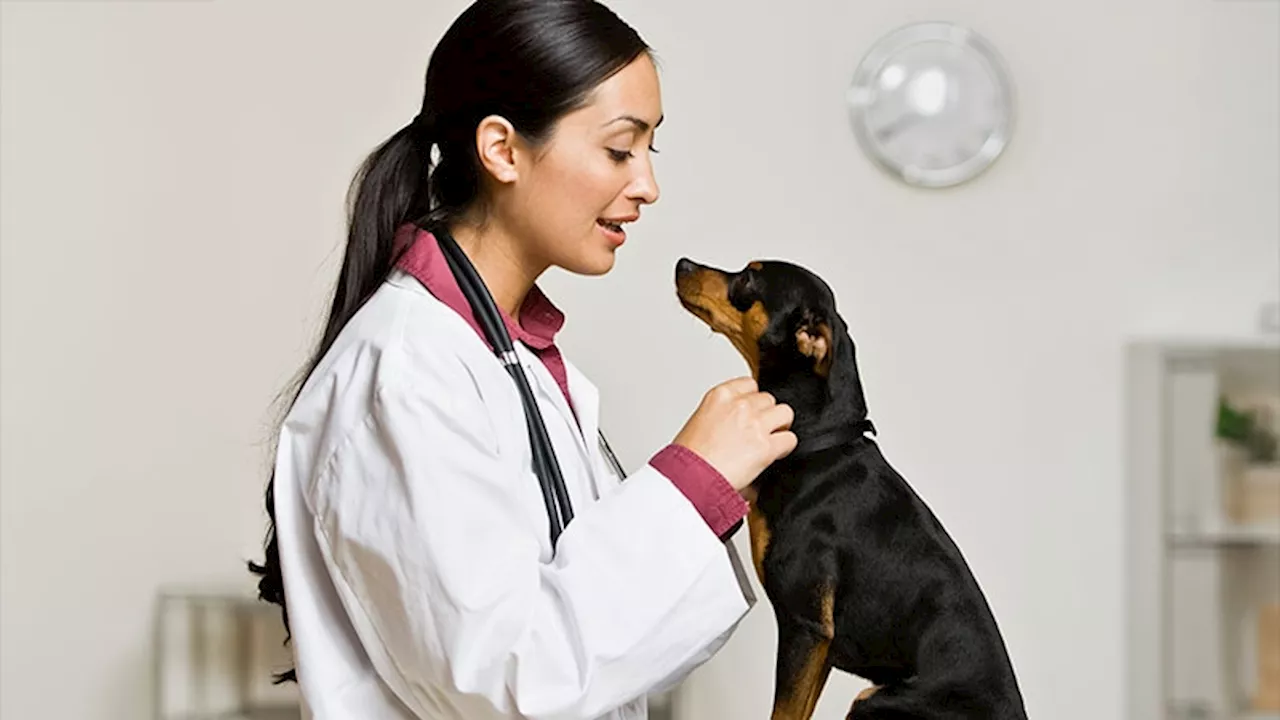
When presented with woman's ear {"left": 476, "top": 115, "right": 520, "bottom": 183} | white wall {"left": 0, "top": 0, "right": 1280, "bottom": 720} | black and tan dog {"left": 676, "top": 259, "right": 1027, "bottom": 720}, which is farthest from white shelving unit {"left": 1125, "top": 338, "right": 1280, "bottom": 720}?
woman's ear {"left": 476, "top": 115, "right": 520, "bottom": 183}

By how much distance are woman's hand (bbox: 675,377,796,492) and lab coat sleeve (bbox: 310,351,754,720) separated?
0.06 metres

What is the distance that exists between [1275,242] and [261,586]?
Answer: 2011 millimetres

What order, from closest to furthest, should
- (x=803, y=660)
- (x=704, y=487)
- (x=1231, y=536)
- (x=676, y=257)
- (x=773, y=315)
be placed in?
(x=704, y=487) < (x=803, y=660) < (x=773, y=315) < (x=1231, y=536) < (x=676, y=257)

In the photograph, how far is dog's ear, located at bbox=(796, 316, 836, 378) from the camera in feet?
5.43

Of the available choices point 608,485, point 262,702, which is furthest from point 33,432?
point 608,485

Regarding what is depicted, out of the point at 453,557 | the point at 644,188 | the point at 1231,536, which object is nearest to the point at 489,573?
the point at 453,557

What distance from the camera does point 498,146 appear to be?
156 cm

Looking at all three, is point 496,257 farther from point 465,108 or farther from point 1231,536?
point 1231,536

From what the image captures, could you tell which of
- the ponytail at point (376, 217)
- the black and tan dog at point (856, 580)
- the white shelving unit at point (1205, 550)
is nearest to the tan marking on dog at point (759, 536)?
the black and tan dog at point (856, 580)

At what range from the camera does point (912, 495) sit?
1660 millimetres

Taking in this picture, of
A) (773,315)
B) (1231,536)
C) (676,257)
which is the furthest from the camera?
(676,257)

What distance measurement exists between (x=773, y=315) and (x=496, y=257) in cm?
30

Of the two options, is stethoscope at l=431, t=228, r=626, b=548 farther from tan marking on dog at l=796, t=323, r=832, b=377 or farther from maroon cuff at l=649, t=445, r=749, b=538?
tan marking on dog at l=796, t=323, r=832, b=377

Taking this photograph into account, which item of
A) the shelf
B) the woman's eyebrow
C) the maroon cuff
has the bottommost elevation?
the shelf
